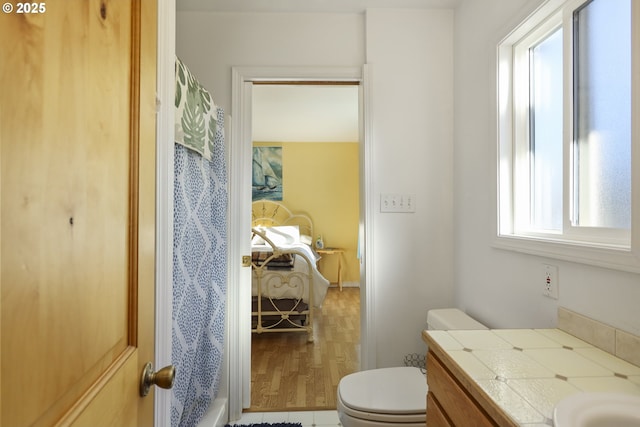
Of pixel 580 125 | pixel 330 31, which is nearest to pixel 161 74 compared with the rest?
pixel 580 125

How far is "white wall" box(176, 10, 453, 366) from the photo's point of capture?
1916 millimetres

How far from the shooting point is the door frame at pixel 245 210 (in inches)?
75.0

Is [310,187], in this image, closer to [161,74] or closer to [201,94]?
[201,94]

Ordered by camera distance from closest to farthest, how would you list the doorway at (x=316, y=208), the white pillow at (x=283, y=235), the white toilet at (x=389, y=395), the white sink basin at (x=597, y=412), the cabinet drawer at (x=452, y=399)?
the white sink basin at (x=597, y=412) < the cabinet drawer at (x=452, y=399) < the white toilet at (x=389, y=395) < the doorway at (x=316, y=208) < the white pillow at (x=283, y=235)

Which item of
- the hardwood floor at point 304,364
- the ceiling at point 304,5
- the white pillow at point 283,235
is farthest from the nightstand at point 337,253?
the ceiling at point 304,5

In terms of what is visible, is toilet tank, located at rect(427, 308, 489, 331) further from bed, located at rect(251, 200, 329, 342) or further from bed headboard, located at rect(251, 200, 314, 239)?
bed headboard, located at rect(251, 200, 314, 239)

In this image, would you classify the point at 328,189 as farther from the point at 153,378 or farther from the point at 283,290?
the point at 153,378

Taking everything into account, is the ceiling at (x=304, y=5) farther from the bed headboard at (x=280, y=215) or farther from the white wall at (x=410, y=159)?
the bed headboard at (x=280, y=215)

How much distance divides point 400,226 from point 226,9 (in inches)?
64.4

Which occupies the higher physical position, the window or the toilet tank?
the window

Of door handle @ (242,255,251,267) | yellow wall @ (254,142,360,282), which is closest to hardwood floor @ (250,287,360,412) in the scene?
door handle @ (242,255,251,267)

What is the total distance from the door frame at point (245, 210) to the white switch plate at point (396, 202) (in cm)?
7

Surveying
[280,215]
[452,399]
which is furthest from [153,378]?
[280,215]

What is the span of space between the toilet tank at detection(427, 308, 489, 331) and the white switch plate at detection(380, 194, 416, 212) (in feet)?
1.97
